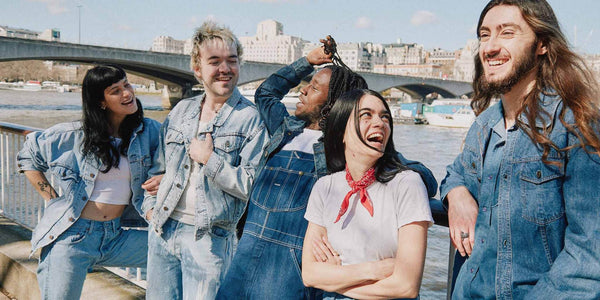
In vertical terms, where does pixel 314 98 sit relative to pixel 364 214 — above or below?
above

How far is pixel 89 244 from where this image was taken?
9.05 feet

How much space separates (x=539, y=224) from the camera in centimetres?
153

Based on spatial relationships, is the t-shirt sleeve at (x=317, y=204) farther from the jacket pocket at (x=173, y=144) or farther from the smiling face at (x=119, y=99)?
the smiling face at (x=119, y=99)

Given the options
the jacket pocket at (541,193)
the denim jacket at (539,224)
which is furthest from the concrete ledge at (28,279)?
the jacket pocket at (541,193)

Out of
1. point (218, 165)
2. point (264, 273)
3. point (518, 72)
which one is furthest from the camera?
point (218, 165)

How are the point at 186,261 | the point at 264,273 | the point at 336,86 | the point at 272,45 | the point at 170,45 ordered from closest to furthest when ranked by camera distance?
the point at 264,273 → the point at 336,86 → the point at 186,261 → the point at 170,45 → the point at 272,45

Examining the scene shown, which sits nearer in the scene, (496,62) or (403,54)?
(496,62)

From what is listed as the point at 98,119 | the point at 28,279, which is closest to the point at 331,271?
the point at 98,119

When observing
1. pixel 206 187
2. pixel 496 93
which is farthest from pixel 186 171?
pixel 496 93

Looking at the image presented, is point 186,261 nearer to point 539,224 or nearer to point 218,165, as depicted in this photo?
point 218,165

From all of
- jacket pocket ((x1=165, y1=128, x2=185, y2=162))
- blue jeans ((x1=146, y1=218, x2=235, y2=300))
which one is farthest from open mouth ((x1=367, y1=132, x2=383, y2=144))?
jacket pocket ((x1=165, y1=128, x2=185, y2=162))

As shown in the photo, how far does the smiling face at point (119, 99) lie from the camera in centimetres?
281

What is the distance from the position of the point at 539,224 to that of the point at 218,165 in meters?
1.39

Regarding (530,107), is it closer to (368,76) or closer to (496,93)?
(496,93)
